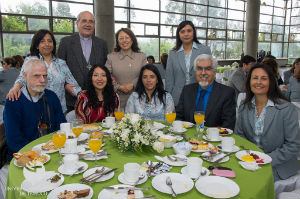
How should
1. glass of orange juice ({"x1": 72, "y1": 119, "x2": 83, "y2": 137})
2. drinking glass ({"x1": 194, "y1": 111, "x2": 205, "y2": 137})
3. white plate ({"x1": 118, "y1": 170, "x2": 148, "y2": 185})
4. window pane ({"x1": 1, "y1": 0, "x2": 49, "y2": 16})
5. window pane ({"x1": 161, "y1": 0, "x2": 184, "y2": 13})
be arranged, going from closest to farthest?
white plate ({"x1": 118, "y1": 170, "x2": 148, "y2": 185}) → glass of orange juice ({"x1": 72, "y1": 119, "x2": 83, "y2": 137}) → drinking glass ({"x1": 194, "y1": 111, "x2": 205, "y2": 137}) → window pane ({"x1": 1, "y1": 0, "x2": 49, "y2": 16}) → window pane ({"x1": 161, "y1": 0, "x2": 184, "y2": 13})

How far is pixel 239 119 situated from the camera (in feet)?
7.51

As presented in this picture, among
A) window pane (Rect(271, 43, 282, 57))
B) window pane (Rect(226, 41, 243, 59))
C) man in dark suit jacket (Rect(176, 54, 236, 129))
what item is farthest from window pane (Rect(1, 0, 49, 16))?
window pane (Rect(271, 43, 282, 57))

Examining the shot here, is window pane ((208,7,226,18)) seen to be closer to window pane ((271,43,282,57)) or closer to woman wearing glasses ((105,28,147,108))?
window pane ((271,43,282,57))

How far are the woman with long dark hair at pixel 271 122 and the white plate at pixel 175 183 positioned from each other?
3.31 ft

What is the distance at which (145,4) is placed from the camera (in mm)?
10633

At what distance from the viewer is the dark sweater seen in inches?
81.3

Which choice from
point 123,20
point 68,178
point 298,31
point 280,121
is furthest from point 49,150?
point 298,31

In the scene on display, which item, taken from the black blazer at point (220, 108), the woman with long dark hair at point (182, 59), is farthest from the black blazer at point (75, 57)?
the black blazer at point (220, 108)

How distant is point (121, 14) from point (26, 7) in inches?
142

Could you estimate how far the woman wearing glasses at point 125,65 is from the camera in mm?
3096

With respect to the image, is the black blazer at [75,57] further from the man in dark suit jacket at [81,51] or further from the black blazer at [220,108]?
the black blazer at [220,108]

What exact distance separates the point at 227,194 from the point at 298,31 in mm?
19977

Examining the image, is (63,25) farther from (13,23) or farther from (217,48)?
(217,48)

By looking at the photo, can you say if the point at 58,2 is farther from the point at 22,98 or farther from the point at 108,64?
the point at 22,98
